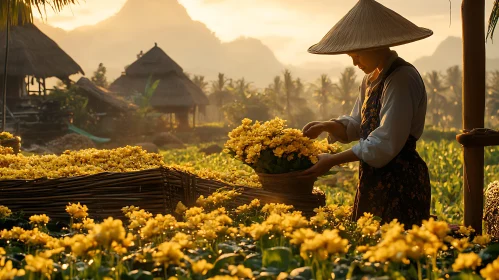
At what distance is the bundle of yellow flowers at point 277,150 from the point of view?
11.6 feet

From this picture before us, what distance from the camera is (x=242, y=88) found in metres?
65.8

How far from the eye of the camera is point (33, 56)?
25.9 m

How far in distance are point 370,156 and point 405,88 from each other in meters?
0.42

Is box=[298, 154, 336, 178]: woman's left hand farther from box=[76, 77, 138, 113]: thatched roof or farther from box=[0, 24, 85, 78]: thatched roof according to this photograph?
box=[76, 77, 138, 113]: thatched roof

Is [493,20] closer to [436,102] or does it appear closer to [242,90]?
[242,90]

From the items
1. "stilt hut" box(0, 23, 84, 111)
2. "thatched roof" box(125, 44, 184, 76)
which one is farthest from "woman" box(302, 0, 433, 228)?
"thatched roof" box(125, 44, 184, 76)

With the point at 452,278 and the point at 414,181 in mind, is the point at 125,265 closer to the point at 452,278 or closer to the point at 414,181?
the point at 452,278

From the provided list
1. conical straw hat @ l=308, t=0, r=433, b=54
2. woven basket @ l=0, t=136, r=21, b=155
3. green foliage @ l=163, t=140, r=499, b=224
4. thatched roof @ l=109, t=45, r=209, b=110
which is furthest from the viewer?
thatched roof @ l=109, t=45, r=209, b=110

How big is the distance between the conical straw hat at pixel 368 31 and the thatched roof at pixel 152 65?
35071 millimetres

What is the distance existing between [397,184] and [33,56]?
24.8m

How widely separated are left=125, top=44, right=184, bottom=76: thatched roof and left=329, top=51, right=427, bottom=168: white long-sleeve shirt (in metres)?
35.4

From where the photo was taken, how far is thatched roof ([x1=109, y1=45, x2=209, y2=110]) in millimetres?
37097

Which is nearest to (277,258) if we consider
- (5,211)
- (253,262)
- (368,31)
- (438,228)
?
(253,262)

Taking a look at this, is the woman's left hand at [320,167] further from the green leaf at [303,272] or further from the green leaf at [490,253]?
the green leaf at [303,272]
